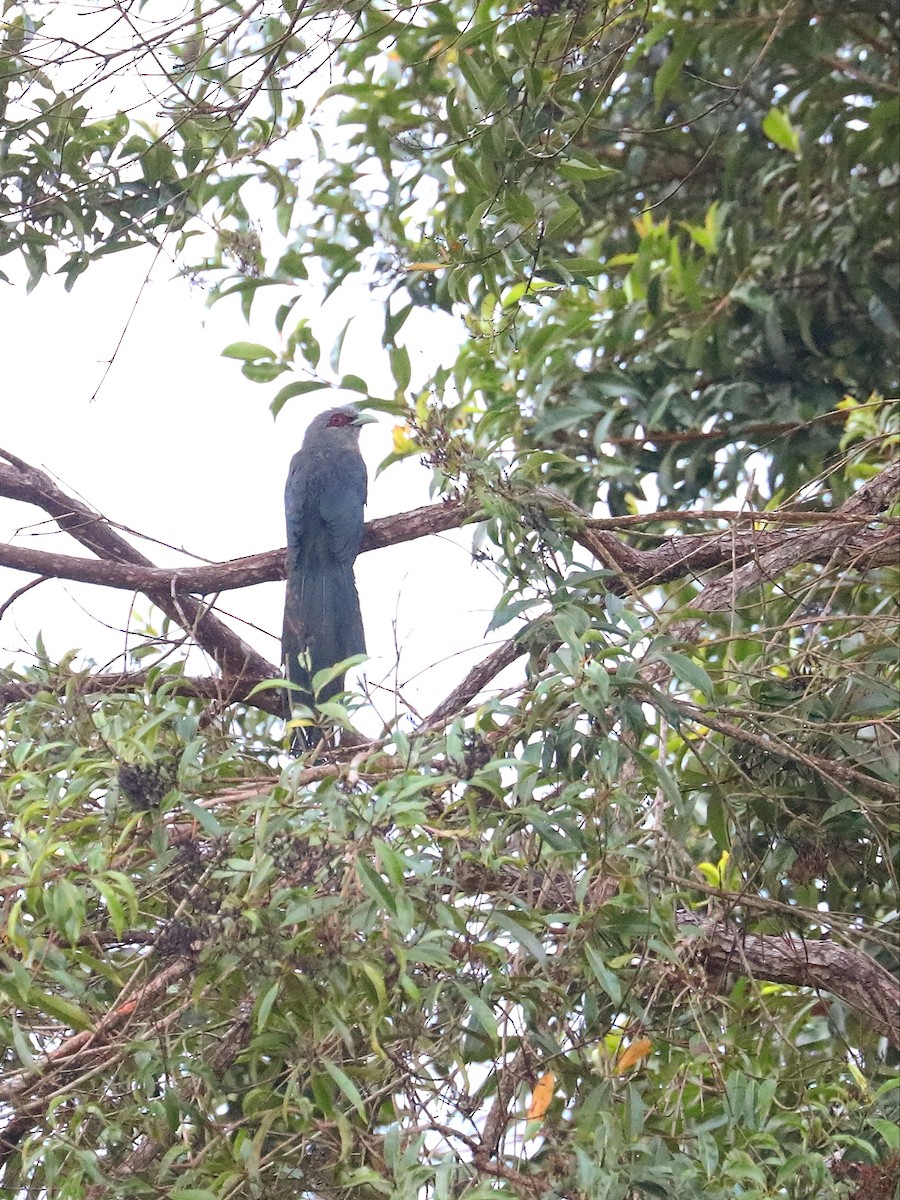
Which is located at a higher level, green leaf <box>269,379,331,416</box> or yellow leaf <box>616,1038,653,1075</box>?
green leaf <box>269,379,331,416</box>

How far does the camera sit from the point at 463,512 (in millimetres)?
2719

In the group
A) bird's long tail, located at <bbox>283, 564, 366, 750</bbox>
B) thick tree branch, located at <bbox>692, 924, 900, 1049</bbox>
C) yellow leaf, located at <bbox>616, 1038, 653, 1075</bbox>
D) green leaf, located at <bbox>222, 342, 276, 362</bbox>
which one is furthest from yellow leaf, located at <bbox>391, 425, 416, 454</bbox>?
yellow leaf, located at <bbox>616, 1038, 653, 1075</bbox>

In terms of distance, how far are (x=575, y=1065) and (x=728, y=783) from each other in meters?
0.80

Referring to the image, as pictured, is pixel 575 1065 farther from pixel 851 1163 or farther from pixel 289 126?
pixel 289 126

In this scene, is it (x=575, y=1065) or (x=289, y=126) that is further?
(x=289, y=126)

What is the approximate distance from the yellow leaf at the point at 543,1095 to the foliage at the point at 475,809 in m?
0.01

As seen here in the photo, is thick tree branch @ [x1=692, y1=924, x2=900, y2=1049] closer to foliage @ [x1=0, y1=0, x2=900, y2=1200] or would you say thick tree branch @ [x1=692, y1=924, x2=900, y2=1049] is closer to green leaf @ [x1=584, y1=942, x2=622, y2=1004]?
foliage @ [x1=0, y1=0, x2=900, y2=1200]

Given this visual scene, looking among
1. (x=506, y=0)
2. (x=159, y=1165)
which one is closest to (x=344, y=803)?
(x=159, y=1165)

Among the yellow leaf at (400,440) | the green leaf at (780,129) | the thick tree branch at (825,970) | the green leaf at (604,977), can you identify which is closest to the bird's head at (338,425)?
the yellow leaf at (400,440)

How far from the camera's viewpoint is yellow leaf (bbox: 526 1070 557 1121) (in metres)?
2.02

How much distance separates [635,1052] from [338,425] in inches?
99.6

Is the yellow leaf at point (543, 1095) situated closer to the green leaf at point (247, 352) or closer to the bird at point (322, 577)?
the bird at point (322, 577)

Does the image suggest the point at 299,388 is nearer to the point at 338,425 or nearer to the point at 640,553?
the point at 640,553

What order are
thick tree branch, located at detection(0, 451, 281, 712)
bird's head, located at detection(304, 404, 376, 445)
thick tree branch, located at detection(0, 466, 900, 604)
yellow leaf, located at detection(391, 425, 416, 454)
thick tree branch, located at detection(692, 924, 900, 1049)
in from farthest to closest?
1. bird's head, located at detection(304, 404, 376, 445)
2. yellow leaf, located at detection(391, 425, 416, 454)
3. thick tree branch, located at detection(0, 451, 281, 712)
4. thick tree branch, located at detection(0, 466, 900, 604)
5. thick tree branch, located at detection(692, 924, 900, 1049)
